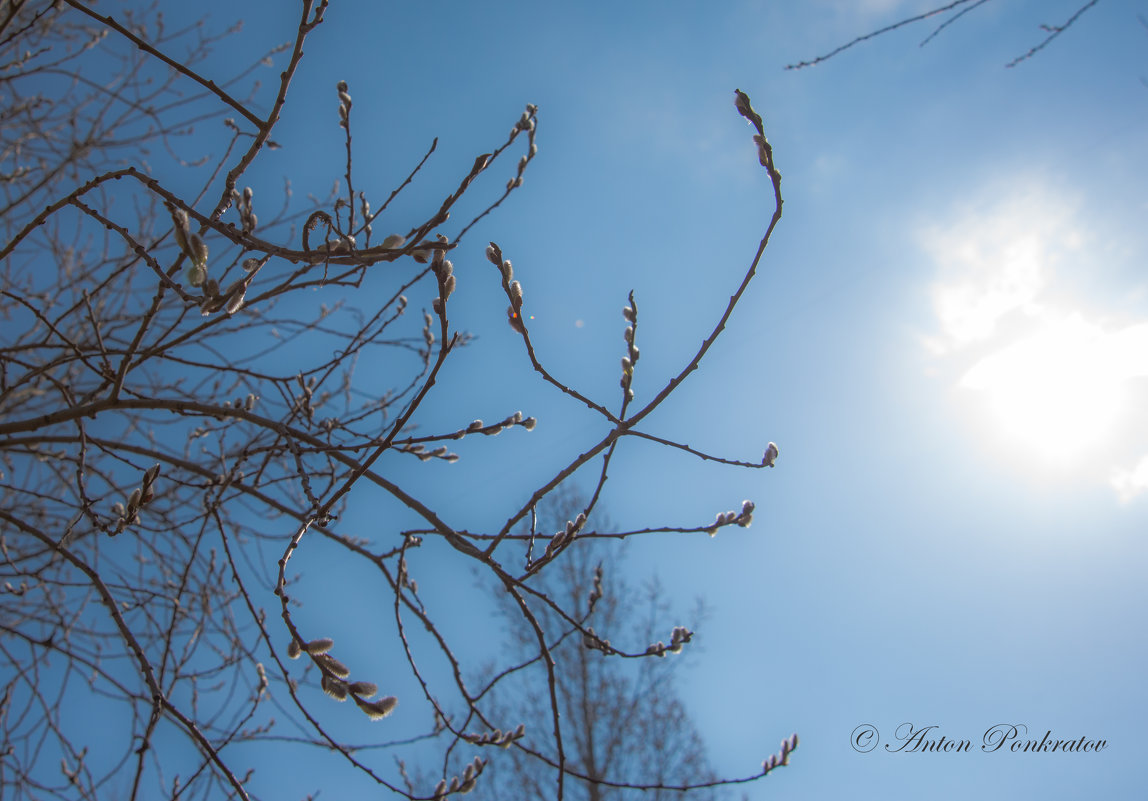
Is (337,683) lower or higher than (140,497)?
lower

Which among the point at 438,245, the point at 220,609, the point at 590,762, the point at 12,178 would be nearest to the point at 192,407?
the point at 438,245

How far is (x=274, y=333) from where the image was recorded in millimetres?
2943

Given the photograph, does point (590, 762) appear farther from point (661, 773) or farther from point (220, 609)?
point (220, 609)

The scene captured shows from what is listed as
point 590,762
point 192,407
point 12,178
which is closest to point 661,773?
point 590,762

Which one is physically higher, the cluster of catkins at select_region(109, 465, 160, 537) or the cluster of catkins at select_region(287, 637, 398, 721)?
the cluster of catkins at select_region(109, 465, 160, 537)

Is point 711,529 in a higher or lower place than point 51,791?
higher

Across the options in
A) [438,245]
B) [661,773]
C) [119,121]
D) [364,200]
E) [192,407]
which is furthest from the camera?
[661,773]

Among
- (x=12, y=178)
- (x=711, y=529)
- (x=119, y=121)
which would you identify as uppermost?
(x=119, y=121)

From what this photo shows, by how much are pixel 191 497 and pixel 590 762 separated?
187 inches

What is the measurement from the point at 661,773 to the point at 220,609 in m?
4.78

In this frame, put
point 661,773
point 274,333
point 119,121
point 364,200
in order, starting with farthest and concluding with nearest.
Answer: point 661,773 < point 119,121 < point 274,333 < point 364,200

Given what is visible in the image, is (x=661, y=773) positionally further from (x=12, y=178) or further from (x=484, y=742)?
(x=12, y=178)

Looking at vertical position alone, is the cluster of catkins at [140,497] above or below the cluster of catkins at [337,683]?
above

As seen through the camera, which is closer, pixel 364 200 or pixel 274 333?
pixel 364 200
